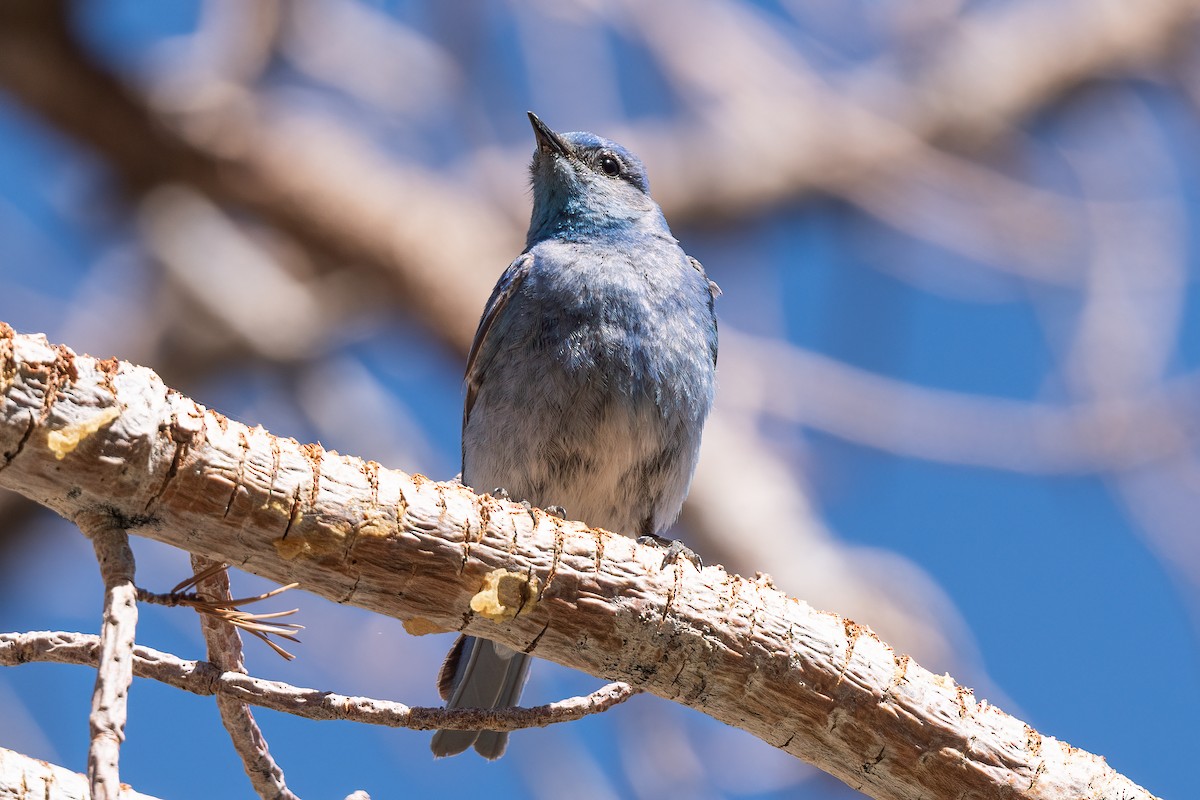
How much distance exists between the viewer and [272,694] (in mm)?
2432

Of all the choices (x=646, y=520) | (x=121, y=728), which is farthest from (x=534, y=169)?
(x=121, y=728)

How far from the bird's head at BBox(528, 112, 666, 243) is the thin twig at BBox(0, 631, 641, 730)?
8.49ft

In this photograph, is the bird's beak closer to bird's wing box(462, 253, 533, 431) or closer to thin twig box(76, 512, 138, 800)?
bird's wing box(462, 253, 533, 431)

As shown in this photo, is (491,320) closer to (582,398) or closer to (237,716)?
(582,398)

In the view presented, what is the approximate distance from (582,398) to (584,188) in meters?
1.32

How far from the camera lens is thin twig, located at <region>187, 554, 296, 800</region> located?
8.05 feet

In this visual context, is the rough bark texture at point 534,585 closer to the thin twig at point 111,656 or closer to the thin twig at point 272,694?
the thin twig at point 111,656

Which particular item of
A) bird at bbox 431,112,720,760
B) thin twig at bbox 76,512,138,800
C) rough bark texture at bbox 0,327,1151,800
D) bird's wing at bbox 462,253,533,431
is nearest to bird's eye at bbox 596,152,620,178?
bird at bbox 431,112,720,760

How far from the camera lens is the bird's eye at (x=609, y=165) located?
546 cm

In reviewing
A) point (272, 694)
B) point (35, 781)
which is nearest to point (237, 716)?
point (272, 694)

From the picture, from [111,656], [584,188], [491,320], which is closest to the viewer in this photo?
[111,656]

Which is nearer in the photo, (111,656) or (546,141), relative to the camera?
(111,656)

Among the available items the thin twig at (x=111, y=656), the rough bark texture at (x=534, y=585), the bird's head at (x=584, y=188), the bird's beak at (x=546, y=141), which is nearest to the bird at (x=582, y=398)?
the bird's head at (x=584, y=188)

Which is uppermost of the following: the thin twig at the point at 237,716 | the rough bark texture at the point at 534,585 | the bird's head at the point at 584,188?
the bird's head at the point at 584,188
